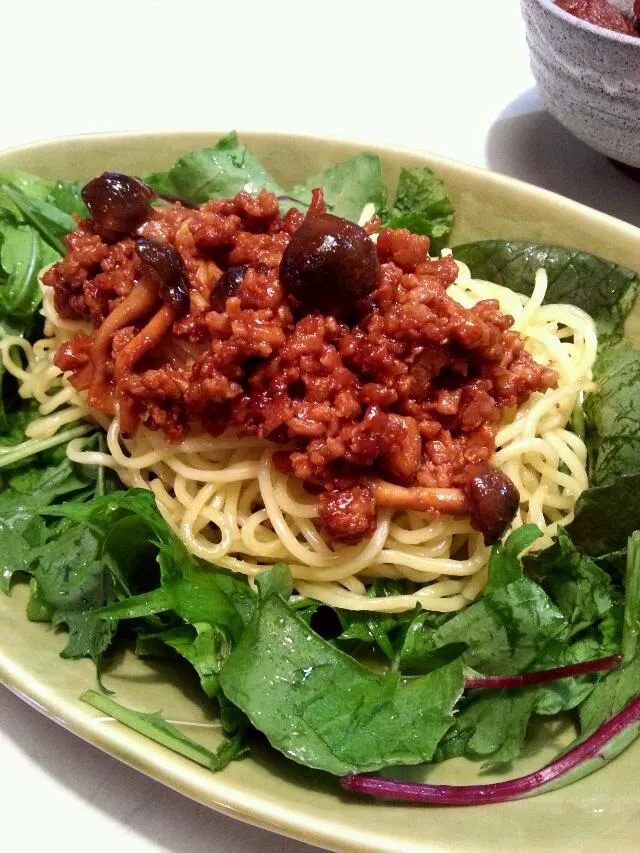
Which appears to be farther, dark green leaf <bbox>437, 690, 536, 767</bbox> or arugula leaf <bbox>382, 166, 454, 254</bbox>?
arugula leaf <bbox>382, 166, 454, 254</bbox>

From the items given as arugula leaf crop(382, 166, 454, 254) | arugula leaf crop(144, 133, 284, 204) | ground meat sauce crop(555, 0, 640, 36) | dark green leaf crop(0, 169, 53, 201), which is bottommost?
arugula leaf crop(382, 166, 454, 254)

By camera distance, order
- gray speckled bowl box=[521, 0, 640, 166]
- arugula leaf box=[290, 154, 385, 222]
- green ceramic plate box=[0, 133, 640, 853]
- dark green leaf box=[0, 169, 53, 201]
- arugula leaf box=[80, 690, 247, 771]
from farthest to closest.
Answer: arugula leaf box=[290, 154, 385, 222]
dark green leaf box=[0, 169, 53, 201]
gray speckled bowl box=[521, 0, 640, 166]
arugula leaf box=[80, 690, 247, 771]
green ceramic plate box=[0, 133, 640, 853]

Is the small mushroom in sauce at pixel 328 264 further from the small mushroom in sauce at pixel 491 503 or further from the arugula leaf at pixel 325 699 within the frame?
the arugula leaf at pixel 325 699

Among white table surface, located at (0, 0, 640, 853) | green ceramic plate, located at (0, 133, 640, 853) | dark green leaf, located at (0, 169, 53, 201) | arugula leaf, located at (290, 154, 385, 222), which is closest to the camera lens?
green ceramic plate, located at (0, 133, 640, 853)

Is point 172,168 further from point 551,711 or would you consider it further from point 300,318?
point 551,711

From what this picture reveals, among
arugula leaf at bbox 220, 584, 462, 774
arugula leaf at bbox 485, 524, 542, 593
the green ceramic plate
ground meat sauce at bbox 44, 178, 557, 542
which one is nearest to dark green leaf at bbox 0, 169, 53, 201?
ground meat sauce at bbox 44, 178, 557, 542

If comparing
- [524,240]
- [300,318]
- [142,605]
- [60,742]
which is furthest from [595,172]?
[60,742]

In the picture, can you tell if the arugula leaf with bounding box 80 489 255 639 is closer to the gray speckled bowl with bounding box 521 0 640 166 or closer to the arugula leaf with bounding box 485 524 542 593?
the arugula leaf with bounding box 485 524 542 593

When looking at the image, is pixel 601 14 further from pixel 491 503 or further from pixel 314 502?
pixel 314 502
